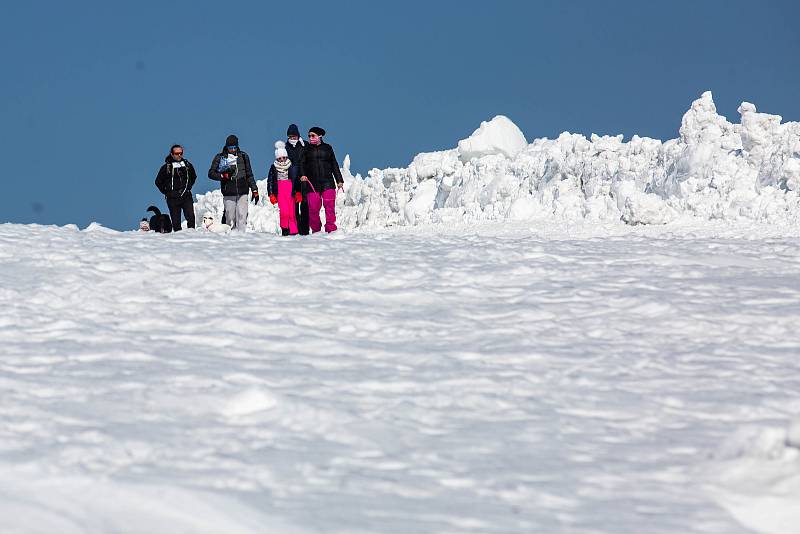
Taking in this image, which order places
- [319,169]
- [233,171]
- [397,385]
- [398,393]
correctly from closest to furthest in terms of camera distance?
[398,393], [397,385], [319,169], [233,171]

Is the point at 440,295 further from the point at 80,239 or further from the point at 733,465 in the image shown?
the point at 80,239

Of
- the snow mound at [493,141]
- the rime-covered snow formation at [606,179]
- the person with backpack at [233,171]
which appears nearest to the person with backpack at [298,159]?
the person with backpack at [233,171]

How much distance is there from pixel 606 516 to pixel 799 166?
23906 millimetres

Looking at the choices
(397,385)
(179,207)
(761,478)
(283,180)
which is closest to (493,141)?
(179,207)

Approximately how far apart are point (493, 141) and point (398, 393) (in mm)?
41916

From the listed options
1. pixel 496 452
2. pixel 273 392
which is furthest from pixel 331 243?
pixel 496 452

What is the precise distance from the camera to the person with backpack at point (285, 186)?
1487 cm

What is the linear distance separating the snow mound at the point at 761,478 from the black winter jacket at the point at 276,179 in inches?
425

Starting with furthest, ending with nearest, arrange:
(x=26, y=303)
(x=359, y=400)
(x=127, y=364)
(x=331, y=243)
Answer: (x=331, y=243), (x=26, y=303), (x=127, y=364), (x=359, y=400)

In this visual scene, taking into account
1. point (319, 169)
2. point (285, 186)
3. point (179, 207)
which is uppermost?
point (319, 169)

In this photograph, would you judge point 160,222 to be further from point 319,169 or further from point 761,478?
point 761,478

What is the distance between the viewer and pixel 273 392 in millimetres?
5512

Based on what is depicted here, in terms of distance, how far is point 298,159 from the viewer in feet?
48.5

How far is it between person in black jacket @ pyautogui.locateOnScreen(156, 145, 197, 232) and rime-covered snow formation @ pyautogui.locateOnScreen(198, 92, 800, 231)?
1394cm
